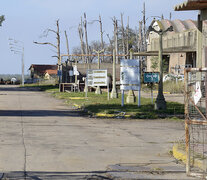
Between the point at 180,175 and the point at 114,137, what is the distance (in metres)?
5.00

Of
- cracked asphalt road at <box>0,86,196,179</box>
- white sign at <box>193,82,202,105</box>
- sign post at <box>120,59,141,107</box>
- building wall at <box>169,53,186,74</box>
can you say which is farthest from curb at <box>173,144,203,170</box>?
building wall at <box>169,53,186,74</box>

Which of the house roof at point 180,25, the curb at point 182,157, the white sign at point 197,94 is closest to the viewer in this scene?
the white sign at point 197,94

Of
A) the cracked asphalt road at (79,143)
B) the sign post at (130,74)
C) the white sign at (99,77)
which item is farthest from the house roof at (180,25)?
the cracked asphalt road at (79,143)

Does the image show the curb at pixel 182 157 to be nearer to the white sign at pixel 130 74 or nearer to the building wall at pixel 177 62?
the white sign at pixel 130 74

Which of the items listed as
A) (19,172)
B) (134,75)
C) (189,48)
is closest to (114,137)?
(19,172)

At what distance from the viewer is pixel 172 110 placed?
2041cm

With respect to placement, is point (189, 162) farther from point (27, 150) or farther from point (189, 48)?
point (189, 48)

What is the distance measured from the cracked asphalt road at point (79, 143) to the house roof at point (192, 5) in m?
3.54

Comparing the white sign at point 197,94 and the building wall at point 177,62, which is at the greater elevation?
the building wall at point 177,62

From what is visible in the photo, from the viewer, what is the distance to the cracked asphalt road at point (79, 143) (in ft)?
29.2

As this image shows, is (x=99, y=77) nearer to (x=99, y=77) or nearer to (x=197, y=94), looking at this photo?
(x=99, y=77)

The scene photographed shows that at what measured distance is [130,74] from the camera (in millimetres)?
22938

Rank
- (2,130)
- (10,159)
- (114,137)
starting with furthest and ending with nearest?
(2,130) < (114,137) < (10,159)

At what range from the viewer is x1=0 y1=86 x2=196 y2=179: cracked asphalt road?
8914 millimetres
